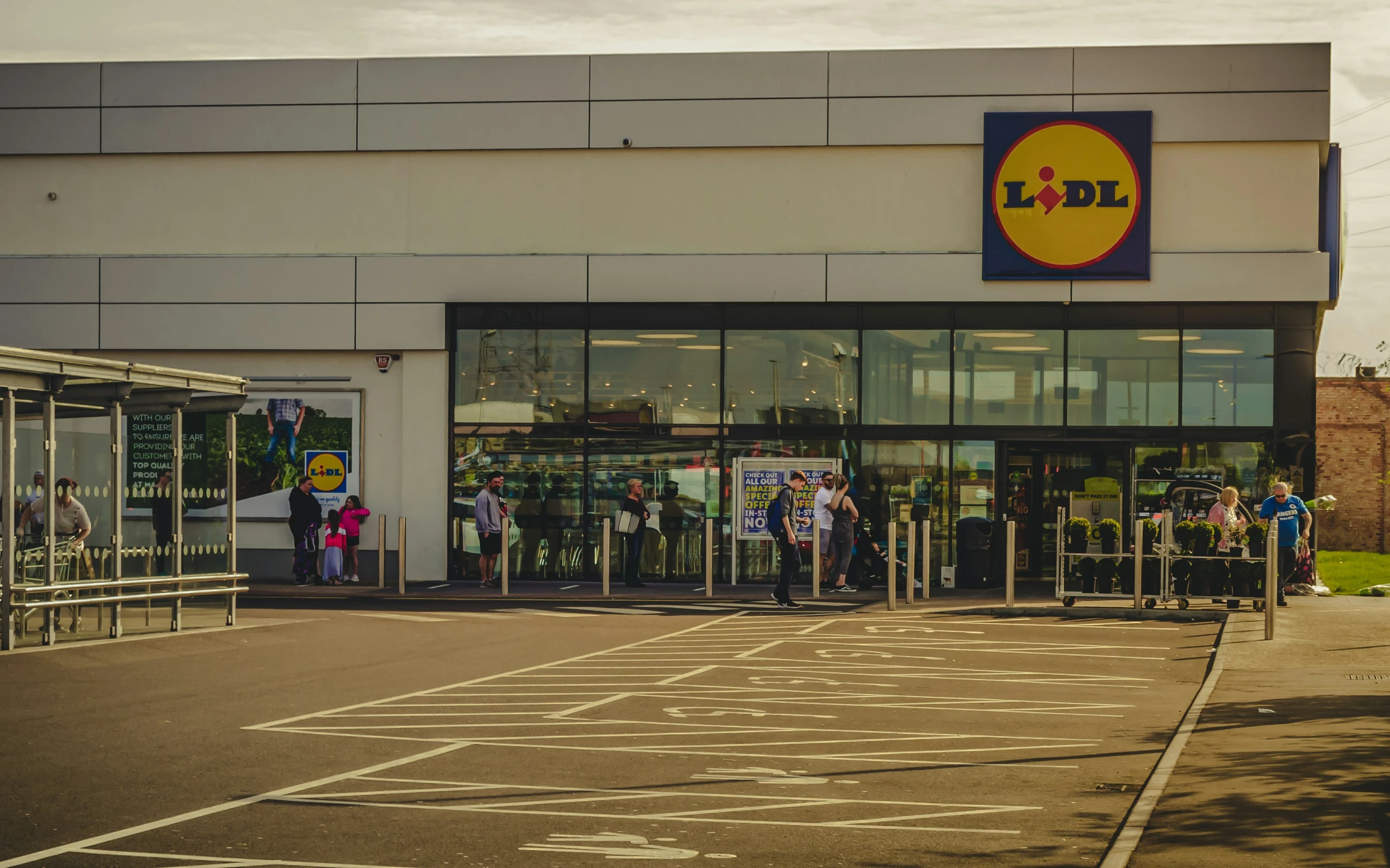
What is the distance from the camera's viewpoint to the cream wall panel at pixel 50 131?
2545cm

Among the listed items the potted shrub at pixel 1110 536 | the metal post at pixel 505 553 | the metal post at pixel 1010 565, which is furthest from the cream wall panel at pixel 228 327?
the potted shrub at pixel 1110 536

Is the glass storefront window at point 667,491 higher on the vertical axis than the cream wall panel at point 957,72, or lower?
lower

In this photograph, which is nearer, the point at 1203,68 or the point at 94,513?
the point at 94,513

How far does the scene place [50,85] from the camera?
83.5 feet

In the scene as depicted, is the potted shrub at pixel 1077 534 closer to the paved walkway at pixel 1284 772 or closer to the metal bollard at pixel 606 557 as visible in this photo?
the paved walkway at pixel 1284 772

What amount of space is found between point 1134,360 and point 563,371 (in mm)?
9092

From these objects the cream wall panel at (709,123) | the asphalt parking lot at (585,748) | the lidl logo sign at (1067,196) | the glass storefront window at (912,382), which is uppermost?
the cream wall panel at (709,123)

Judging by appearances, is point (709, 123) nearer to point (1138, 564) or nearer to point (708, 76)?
point (708, 76)

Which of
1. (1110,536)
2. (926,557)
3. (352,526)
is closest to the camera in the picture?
(1110,536)

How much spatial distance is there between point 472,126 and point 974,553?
10.6 m

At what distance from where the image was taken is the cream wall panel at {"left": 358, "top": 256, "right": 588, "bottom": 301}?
24859 mm

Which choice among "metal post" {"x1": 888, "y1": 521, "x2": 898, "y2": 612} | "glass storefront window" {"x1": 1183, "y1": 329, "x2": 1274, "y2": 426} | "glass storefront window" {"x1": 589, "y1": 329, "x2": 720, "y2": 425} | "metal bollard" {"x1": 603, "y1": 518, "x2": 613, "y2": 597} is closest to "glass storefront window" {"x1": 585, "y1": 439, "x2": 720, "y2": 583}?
"glass storefront window" {"x1": 589, "y1": 329, "x2": 720, "y2": 425}

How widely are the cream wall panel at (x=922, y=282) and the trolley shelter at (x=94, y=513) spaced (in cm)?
1060

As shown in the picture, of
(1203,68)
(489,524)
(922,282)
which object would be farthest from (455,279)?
(1203,68)
